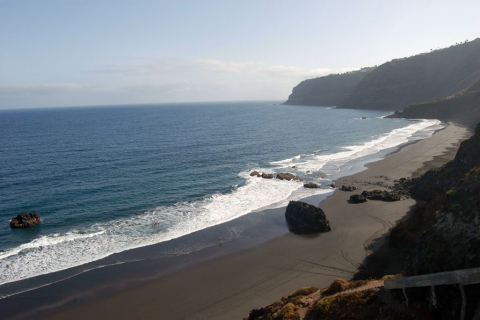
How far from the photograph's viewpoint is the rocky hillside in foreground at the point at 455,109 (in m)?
98.2

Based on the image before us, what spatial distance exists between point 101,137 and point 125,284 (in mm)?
76664

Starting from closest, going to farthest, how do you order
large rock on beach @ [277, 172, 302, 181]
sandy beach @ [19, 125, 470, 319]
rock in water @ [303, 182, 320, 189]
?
sandy beach @ [19, 125, 470, 319] → rock in water @ [303, 182, 320, 189] → large rock on beach @ [277, 172, 302, 181]

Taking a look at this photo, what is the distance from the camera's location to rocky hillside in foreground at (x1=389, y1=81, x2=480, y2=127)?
9822 cm

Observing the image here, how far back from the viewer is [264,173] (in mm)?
51875

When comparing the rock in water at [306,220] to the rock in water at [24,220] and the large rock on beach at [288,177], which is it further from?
the rock in water at [24,220]

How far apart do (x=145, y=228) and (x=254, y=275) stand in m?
13.9

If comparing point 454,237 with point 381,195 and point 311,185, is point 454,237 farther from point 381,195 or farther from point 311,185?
point 311,185

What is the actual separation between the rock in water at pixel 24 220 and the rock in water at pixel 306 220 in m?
26.6

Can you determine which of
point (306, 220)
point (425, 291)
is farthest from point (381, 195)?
point (425, 291)

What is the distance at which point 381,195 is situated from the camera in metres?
38.3

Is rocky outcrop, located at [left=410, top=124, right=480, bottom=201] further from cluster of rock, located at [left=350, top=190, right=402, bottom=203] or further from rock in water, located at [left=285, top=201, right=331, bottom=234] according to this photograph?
rock in water, located at [left=285, top=201, right=331, bottom=234]

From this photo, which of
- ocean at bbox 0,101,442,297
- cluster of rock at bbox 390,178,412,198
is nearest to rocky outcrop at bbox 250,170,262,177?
ocean at bbox 0,101,442,297

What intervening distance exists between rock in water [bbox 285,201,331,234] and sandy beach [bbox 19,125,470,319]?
3.88 ft

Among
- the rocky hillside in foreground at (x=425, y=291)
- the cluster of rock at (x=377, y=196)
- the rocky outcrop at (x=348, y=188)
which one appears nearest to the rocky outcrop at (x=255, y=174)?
the rocky outcrop at (x=348, y=188)
